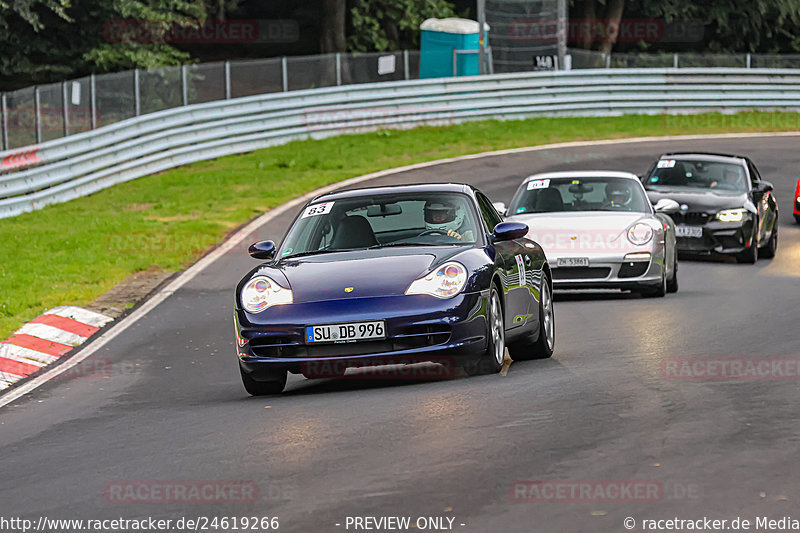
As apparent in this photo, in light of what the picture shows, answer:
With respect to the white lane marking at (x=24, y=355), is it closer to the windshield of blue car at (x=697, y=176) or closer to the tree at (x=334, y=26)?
the windshield of blue car at (x=697, y=176)

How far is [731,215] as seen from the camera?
1962 centimetres

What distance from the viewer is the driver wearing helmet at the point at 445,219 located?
411 inches

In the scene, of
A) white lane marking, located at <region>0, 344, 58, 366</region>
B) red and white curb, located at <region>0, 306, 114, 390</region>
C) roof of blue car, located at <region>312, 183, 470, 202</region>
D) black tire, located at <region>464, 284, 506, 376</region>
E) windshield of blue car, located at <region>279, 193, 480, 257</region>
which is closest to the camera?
black tire, located at <region>464, 284, 506, 376</region>

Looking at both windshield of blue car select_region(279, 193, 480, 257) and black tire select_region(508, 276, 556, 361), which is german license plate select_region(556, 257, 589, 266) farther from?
windshield of blue car select_region(279, 193, 480, 257)

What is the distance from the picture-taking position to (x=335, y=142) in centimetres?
3484

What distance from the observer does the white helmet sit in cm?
1049

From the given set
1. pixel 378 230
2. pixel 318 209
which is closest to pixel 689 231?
pixel 378 230

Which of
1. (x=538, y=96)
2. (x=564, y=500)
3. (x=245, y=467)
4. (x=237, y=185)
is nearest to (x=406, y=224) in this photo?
(x=245, y=467)

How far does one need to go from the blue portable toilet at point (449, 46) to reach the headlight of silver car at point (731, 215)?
1975 cm

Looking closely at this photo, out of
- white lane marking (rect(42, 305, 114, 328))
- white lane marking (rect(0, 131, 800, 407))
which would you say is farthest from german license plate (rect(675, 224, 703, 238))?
white lane marking (rect(42, 305, 114, 328))

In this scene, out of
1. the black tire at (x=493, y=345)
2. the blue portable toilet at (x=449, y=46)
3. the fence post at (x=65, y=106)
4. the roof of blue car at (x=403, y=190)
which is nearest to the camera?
the black tire at (x=493, y=345)

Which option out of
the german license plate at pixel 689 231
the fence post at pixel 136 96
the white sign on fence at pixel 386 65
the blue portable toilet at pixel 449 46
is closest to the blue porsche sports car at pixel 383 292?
the german license plate at pixel 689 231

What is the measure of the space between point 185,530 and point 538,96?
3381cm

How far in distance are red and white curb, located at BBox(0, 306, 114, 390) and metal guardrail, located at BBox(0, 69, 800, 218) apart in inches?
377
